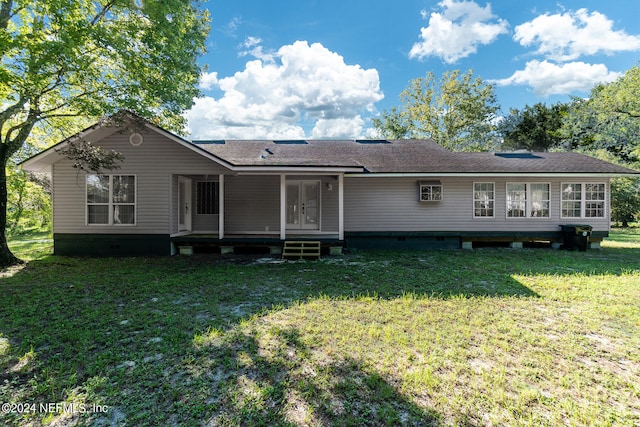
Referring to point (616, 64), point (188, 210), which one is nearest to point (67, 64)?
point (188, 210)

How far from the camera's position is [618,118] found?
800 inches

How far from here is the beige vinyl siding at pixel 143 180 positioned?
8914mm

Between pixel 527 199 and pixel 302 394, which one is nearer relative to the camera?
pixel 302 394

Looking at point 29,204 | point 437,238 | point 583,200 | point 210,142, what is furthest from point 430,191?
point 29,204

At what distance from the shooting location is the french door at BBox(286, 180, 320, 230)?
1074cm

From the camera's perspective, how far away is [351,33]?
574 inches

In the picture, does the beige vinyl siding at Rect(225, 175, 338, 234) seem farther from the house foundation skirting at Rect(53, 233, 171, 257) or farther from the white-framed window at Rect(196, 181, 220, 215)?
the house foundation skirting at Rect(53, 233, 171, 257)

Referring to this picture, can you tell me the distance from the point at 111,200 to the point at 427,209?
10.7 m

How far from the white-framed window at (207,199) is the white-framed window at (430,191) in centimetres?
751

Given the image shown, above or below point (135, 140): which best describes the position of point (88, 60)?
above

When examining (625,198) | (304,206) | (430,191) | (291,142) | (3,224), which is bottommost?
(3,224)

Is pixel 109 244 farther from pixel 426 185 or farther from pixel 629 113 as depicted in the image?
pixel 629 113

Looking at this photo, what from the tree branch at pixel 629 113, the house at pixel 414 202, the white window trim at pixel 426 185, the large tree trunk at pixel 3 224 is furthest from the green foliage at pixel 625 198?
the large tree trunk at pixel 3 224

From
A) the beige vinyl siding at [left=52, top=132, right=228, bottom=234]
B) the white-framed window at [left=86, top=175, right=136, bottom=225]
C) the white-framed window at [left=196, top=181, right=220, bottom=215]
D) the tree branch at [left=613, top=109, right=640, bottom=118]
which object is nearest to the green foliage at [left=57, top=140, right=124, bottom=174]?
the beige vinyl siding at [left=52, top=132, right=228, bottom=234]
